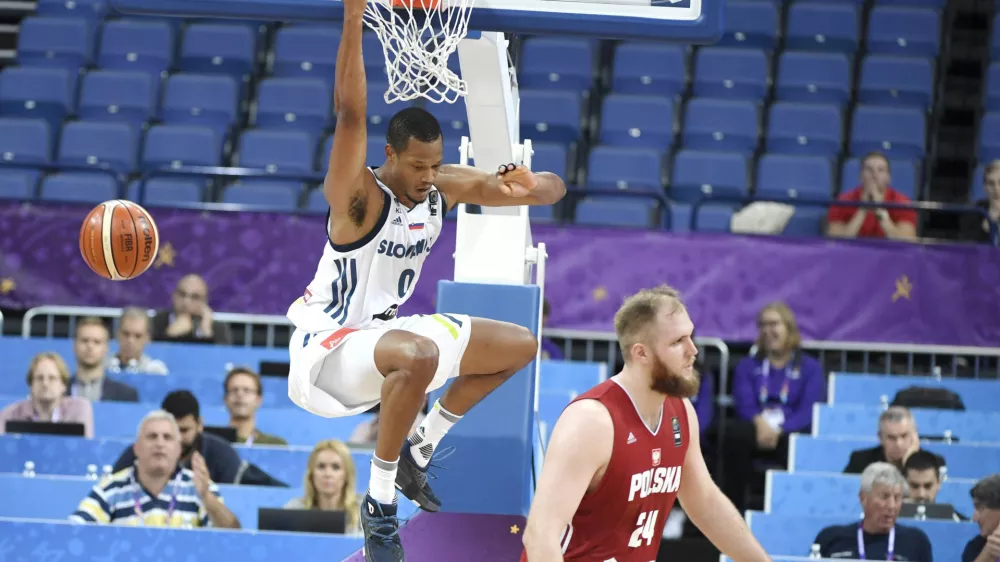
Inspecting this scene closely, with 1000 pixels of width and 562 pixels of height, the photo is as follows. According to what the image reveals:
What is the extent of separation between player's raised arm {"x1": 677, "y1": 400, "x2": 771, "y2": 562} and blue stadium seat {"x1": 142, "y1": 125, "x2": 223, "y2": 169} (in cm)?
833

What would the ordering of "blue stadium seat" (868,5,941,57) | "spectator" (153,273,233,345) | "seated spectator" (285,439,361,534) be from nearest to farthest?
"seated spectator" (285,439,361,534) → "spectator" (153,273,233,345) → "blue stadium seat" (868,5,941,57)

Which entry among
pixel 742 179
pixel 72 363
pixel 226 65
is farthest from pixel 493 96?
pixel 226 65

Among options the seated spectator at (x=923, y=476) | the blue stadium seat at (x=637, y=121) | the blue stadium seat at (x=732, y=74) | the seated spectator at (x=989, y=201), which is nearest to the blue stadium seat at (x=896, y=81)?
the blue stadium seat at (x=732, y=74)

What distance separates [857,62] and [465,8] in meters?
9.12

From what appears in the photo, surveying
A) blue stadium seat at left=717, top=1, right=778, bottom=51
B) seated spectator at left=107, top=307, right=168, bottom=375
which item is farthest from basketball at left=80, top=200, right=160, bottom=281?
blue stadium seat at left=717, top=1, right=778, bottom=51

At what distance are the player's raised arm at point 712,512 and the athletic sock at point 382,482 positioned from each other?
3.36 ft

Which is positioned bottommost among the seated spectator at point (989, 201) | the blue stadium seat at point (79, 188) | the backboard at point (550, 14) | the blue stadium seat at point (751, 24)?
the blue stadium seat at point (79, 188)

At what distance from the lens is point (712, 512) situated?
4906 millimetres

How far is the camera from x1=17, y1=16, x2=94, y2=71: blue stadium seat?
1384 centimetres

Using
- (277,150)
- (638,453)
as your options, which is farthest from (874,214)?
(638,453)

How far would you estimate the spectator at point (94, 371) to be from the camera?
9.66m

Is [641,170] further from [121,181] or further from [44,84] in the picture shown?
[44,84]

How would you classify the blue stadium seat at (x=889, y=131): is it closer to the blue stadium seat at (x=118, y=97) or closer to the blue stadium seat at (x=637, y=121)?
the blue stadium seat at (x=637, y=121)

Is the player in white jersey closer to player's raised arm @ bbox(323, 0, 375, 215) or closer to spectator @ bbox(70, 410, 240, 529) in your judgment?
player's raised arm @ bbox(323, 0, 375, 215)
